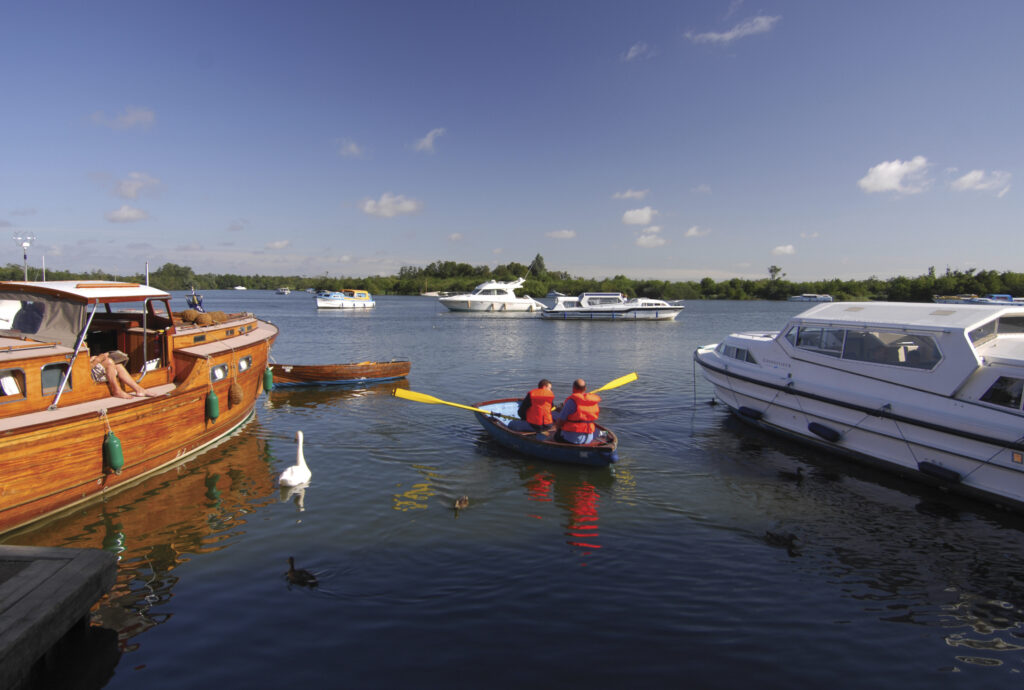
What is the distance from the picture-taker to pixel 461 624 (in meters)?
7.17

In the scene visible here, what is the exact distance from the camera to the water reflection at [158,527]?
758 cm

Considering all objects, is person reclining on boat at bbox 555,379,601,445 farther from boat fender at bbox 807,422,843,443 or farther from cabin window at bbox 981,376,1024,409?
cabin window at bbox 981,376,1024,409

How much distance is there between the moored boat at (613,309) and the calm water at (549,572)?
2169 inches

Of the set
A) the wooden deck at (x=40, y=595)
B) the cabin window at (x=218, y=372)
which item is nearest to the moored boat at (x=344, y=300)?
the cabin window at (x=218, y=372)

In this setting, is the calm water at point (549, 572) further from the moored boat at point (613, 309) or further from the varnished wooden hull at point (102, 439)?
the moored boat at point (613, 309)

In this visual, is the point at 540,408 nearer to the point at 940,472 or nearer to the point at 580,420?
the point at 580,420

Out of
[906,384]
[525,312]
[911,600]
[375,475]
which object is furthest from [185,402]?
[525,312]

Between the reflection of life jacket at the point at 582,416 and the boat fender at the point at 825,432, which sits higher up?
the reflection of life jacket at the point at 582,416

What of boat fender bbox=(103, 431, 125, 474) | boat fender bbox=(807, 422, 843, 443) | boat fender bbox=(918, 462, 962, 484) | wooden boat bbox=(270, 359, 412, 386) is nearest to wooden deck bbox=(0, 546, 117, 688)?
boat fender bbox=(103, 431, 125, 474)

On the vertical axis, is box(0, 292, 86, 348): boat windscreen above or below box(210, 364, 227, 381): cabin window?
above

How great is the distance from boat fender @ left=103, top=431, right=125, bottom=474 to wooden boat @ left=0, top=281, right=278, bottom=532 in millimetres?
23

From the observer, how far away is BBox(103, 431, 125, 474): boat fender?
33.8 ft

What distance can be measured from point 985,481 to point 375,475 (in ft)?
42.2

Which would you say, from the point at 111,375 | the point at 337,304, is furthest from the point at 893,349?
the point at 337,304
